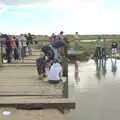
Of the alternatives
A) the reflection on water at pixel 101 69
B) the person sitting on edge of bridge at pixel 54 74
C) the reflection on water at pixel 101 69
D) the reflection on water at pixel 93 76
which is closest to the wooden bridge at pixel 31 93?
the person sitting on edge of bridge at pixel 54 74

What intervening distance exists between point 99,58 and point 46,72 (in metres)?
22.1

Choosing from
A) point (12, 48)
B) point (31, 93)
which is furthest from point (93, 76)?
point (31, 93)

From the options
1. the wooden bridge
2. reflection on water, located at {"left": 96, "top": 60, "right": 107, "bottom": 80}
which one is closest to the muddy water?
reflection on water, located at {"left": 96, "top": 60, "right": 107, "bottom": 80}

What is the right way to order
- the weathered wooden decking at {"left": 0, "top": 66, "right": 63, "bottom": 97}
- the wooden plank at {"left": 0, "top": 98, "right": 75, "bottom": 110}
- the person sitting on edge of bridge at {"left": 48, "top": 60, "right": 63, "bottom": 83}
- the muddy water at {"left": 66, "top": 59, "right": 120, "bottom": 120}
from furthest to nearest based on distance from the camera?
the muddy water at {"left": 66, "top": 59, "right": 120, "bottom": 120}
the person sitting on edge of bridge at {"left": 48, "top": 60, "right": 63, "bottom": 83}
the weathered wooden decking at {"left": 0, "top": 66, "right": 63, "bottom": 97}
the wooden plank at {"left": 0, "top": 98, "right": 75, "bottom": 110}

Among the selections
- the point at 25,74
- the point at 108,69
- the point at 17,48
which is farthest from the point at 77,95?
the point at 108,69

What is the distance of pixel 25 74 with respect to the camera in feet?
71.1

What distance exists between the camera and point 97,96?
24.3 meters

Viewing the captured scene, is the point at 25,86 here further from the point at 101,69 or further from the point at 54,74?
the point at 101,69

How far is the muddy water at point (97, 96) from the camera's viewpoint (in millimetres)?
19172

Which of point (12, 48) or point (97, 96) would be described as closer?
point (97, 96)

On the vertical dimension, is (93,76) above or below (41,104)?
below

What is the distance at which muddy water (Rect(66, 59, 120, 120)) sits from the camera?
19.2 m

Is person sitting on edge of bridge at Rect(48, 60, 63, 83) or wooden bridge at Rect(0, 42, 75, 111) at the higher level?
person sitting on edge of bridge at Rect(48, 60, 63, 83)

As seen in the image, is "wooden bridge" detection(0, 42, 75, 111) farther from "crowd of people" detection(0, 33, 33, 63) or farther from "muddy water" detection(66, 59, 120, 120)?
"crowd of people" detection(0, 33, 33, 63)
